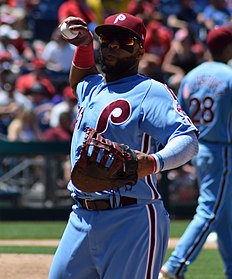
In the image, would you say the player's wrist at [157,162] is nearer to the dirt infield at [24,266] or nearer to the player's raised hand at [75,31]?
the player's raised hand at [75,31]

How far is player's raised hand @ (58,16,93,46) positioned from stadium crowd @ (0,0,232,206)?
7463mm

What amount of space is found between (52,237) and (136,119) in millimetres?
6316

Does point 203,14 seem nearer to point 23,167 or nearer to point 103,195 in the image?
point 23,167

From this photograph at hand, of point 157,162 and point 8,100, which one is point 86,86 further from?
point 8,100

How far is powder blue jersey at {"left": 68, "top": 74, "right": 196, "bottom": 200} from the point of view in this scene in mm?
3707

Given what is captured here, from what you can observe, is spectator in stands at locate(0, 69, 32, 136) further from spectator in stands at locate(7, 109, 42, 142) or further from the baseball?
the baseball

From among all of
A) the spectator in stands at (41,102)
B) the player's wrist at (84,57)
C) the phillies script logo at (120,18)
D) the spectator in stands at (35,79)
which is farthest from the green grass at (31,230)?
the phillies script logo at (120,18)

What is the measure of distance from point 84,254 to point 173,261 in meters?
2.76

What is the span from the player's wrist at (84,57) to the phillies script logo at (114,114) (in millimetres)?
606

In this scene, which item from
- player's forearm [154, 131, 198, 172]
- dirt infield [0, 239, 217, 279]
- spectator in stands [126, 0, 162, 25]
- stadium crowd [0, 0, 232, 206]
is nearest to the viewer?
player's forearm [154, 131, 198, 172]

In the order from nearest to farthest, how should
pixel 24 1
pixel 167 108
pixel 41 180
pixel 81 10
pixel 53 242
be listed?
pixel 167 108, pixel 53 242, pixel 41 180, pixel 81 10, pixel 24 1

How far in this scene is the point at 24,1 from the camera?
1558 centimetres

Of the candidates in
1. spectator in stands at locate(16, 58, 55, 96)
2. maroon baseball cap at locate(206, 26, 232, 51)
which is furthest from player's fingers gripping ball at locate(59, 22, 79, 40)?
spectator in stands at locate(16, 58, 55, 96)

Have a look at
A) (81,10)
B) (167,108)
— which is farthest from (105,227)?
(81,10)
